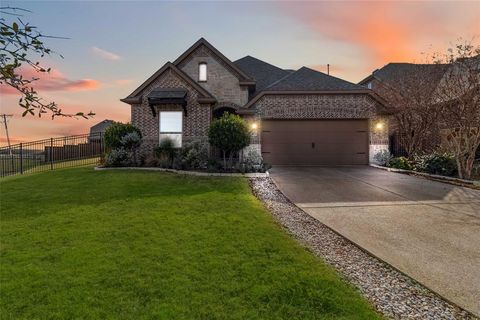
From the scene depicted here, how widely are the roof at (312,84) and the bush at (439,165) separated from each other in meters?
5.31

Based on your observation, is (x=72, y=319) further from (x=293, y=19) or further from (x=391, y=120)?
(x=391, y=120)

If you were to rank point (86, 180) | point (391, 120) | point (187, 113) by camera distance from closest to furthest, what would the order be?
point (86, 180) → point (187, 113) → point (391, 120)

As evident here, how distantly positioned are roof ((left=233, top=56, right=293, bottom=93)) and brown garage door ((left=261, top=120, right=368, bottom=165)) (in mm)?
4771

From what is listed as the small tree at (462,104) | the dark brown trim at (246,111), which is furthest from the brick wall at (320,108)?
the small tree at (462,104)

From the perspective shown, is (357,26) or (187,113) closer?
(357,26)

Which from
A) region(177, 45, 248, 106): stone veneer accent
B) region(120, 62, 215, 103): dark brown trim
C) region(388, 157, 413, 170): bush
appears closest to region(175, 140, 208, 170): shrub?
region(120, 62, 215, 103): dark brown trim

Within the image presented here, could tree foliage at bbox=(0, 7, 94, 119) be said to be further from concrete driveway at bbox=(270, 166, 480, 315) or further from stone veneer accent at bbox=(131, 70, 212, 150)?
stone veneer accent at bbox=(131, 70, 212, 150)

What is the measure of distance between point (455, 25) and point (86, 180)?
1875cm

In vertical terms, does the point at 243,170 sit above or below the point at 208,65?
below

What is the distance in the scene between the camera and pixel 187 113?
16.7 metres

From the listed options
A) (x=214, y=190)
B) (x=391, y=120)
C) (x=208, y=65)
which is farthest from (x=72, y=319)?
(x=391, y=120)

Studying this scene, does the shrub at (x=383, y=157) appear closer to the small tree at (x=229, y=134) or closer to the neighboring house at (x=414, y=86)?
the neighboring house at (x=414, y=86)

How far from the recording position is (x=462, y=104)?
12852 millimetres

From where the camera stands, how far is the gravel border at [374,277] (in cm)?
342
